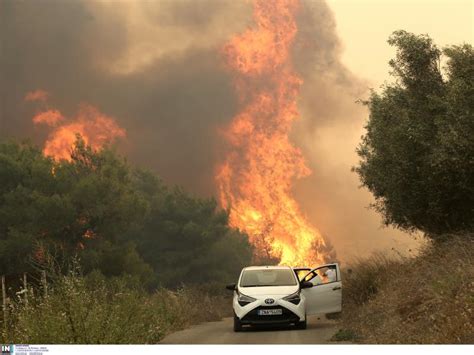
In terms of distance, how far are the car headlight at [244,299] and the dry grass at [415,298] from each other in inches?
104

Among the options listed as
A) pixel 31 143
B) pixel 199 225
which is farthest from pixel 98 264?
pixel 199 225

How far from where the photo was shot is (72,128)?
5678 cm

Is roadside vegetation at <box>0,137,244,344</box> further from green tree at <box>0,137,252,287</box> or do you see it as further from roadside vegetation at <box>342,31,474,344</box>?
roadside vegetation at <box>342,31,474,344</box>

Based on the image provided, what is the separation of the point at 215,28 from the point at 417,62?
2127cm

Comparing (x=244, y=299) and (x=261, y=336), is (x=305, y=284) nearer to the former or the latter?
(x=244, y=299)

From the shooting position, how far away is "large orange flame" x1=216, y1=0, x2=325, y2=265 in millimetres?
39906

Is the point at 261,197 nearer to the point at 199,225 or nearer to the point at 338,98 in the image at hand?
the point at 199,225

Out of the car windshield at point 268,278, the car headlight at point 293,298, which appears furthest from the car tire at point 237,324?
the car headlight at point 293,298

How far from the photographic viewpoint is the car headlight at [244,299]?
63.9 ft

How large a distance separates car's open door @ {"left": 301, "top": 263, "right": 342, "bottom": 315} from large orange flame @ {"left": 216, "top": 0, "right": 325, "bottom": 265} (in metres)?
18.6

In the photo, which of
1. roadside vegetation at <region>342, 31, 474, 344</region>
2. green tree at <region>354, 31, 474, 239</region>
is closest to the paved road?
roadside vegetation at <region>342, 31, 474, 344</region>

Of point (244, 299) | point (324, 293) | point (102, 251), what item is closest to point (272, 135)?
point (102, 251)

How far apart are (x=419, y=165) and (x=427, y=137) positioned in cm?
113

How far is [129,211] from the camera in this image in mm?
51719
